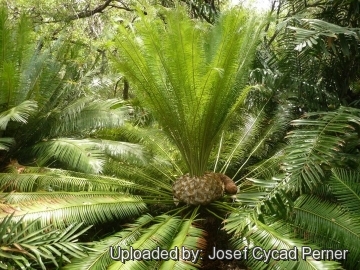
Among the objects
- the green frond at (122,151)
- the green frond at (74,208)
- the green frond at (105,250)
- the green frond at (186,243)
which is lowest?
the green frond at (105,250)

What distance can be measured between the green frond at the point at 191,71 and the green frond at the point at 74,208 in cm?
70

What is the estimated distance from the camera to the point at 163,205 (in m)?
3.15

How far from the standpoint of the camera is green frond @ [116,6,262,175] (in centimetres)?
261

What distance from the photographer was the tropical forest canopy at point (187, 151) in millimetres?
1980

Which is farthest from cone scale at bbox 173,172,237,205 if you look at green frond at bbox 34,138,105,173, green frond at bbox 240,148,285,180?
green frond at bbox 34,138,105,173

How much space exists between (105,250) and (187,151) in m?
1.19

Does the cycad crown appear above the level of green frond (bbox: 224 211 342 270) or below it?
above

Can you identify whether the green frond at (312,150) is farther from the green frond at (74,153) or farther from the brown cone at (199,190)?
the green frond at (74,153)

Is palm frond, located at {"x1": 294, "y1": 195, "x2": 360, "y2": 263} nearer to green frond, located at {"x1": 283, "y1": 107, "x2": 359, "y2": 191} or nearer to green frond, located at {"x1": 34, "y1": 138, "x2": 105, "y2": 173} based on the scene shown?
green frond, located at {"x1": 283, "y1": 107, "x2": 359, "y2": 191}

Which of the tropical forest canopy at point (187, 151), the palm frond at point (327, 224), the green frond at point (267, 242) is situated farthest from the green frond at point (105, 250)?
the palm frond at point (327, 224)

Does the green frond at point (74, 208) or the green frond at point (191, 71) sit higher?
the green frond at point (191, 71)

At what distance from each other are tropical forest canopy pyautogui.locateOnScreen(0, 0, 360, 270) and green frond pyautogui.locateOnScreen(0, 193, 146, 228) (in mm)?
11

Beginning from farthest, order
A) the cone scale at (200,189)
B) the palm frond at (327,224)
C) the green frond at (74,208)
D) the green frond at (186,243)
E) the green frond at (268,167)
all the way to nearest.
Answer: the green frond at (268,167) → the cone scale at (200,189) → the green frond at (74,208) → the palm frond at (327,224) → the green frond at (186,243)

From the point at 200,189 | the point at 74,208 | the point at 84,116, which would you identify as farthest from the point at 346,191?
the point at 84,116
